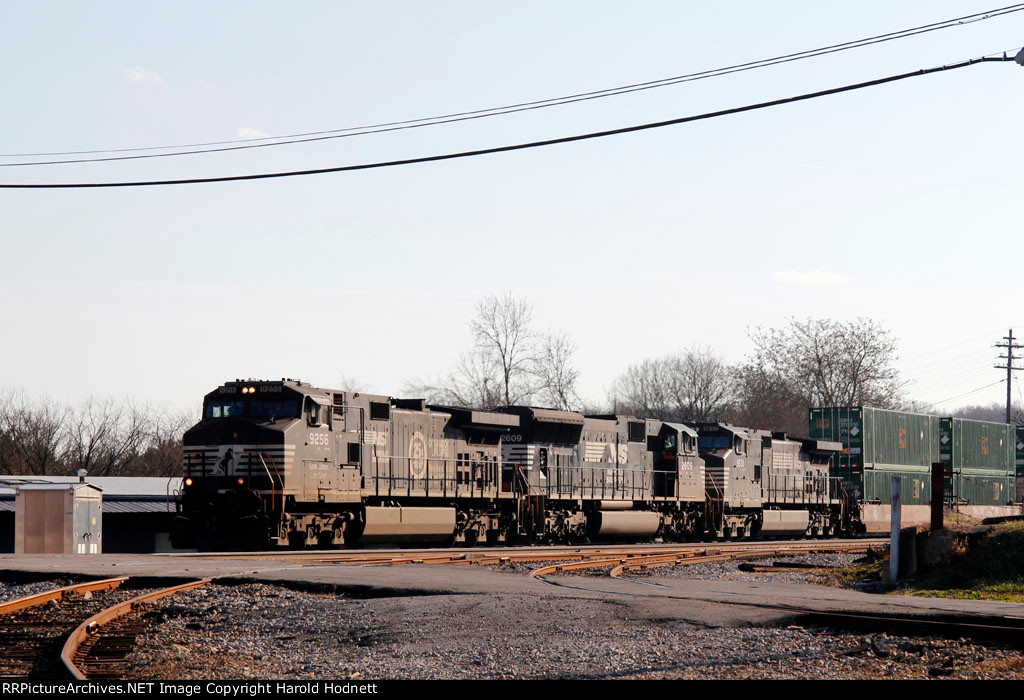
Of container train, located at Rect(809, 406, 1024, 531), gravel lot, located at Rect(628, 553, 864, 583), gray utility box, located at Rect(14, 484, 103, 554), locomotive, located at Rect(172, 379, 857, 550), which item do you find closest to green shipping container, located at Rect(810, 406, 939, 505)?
container train, located at Rect(809, 406, 1024, 531)

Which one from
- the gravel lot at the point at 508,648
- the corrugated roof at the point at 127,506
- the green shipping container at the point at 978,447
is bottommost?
the corrugated roof at the point at 127,506

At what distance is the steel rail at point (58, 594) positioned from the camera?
12289mm

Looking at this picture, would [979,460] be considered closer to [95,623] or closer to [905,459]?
[905,459]

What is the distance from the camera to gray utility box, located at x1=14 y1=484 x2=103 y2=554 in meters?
28.7

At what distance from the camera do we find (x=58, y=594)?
44.4ft

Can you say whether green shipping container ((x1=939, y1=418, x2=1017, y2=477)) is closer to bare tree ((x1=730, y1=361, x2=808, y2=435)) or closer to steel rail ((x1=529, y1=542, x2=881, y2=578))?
steel rail ((x1=529, y1=542, x2=881, y2=578))

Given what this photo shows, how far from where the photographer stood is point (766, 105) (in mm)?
16016

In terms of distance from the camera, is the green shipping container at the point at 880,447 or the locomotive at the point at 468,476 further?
the green shipping container at the point at 880,447

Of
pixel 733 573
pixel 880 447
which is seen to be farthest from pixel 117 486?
pixel 880 447

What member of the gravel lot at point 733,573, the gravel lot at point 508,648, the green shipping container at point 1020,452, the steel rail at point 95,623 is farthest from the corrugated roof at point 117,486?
the green shipping container at point 1020,452

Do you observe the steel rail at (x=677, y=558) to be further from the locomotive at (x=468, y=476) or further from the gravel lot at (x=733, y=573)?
the locomotive at (x=468, y=476)

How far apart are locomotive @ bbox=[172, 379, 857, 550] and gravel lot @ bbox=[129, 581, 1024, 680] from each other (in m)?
9.67

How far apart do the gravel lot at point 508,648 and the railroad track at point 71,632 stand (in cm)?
30
